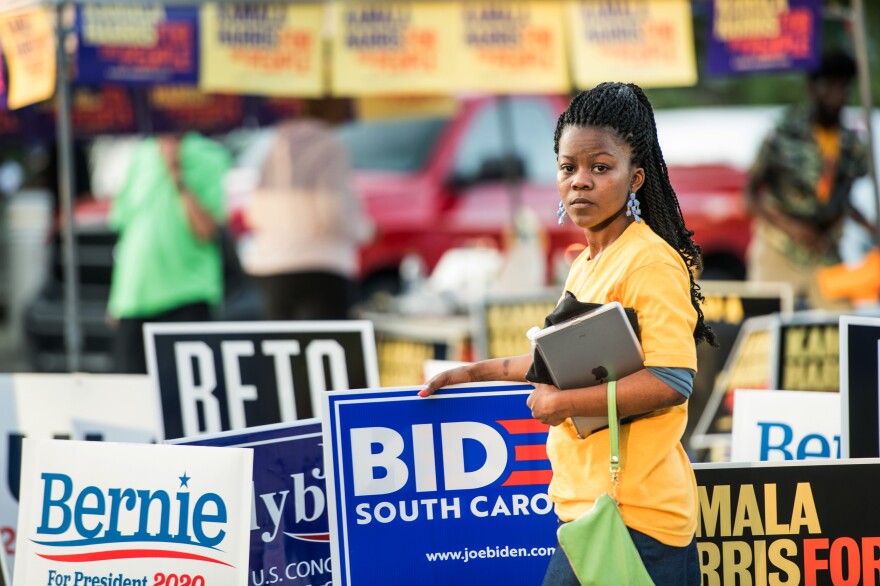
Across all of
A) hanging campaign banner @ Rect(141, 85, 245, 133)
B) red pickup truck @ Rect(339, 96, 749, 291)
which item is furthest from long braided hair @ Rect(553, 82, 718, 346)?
hanging campaign banner @ Rect(141, 85, 245, 133)

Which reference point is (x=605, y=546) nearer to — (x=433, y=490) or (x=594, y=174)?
(x=594, y=174)

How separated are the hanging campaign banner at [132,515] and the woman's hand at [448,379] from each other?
0.53 meters

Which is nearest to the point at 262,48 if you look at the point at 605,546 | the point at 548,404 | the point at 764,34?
the point at 764,34

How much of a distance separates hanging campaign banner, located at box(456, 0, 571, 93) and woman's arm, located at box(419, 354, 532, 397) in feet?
15.0

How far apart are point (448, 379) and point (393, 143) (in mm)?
8657

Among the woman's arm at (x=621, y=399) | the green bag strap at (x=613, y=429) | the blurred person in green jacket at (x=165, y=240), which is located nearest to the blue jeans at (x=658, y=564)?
the green bag strap at (x=613, y=429)

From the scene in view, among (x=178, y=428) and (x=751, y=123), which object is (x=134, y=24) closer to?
(x=178, y=428)

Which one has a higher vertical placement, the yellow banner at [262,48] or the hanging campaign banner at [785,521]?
the yellow banner at [262,48]

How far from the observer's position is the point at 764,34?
7934mm

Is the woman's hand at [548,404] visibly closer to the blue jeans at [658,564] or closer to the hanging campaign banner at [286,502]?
the blue jeans at [658,564]

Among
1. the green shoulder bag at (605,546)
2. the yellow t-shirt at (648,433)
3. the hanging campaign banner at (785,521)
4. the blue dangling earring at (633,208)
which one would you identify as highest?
the blue dangling earring at (633,208)

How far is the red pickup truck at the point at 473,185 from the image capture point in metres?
11.7

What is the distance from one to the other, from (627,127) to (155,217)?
4.99m

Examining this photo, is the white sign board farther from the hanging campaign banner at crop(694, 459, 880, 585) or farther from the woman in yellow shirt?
the woman in yellow shirt
